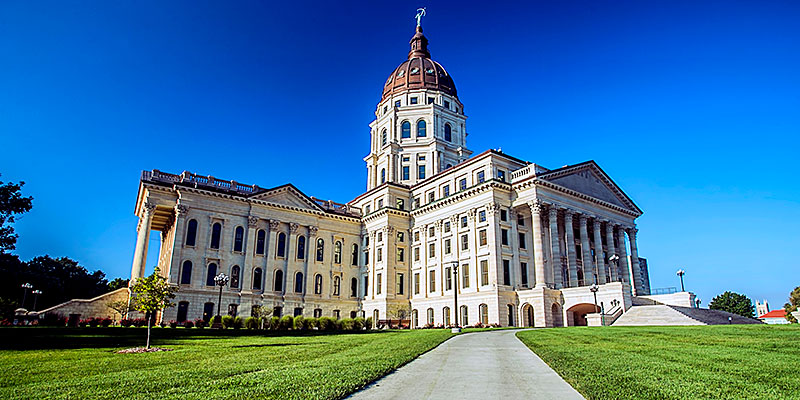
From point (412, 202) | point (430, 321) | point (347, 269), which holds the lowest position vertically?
point (430, 321)

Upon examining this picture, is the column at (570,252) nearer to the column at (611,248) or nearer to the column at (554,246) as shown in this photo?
the column at (554,246)

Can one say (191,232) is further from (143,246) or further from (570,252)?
(570,252)

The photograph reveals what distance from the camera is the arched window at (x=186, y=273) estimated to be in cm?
4812

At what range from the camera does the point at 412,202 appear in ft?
205

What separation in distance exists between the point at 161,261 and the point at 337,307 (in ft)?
73.7

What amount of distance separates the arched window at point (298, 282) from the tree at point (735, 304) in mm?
93299

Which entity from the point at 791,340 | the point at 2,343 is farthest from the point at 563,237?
the point at 2,343

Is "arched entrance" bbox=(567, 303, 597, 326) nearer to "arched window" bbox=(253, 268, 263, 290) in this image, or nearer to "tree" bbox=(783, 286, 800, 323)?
"arched window" bbox=(253, 268, 263, 290)

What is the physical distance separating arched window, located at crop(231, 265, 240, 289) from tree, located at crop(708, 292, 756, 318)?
10092cm

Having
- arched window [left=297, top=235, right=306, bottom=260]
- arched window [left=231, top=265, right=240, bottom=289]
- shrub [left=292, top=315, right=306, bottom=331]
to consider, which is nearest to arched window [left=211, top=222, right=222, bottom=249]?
arched window [left=231, top=265, right=240, bottom=289]

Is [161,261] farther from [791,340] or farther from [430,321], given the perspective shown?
[791,340]

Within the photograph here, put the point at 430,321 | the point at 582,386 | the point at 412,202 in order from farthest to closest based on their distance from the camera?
the point at 412,202 → the point at 430,321 → the point at 582,386

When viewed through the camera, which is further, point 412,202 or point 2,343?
point 412,202

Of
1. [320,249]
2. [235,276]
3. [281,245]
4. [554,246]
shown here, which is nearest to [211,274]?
[235,276]
